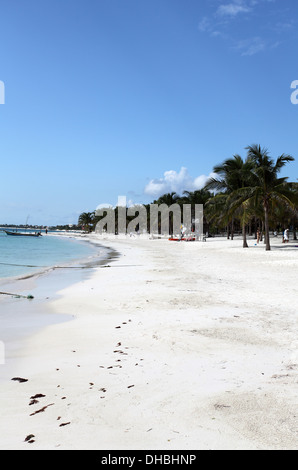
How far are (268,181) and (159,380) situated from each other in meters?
24.8

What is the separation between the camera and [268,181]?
86.3 feet

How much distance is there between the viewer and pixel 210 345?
5332mm

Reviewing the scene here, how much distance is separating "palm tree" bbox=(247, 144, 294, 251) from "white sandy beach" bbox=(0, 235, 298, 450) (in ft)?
62.5

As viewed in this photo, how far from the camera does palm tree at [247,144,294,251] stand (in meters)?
25.4

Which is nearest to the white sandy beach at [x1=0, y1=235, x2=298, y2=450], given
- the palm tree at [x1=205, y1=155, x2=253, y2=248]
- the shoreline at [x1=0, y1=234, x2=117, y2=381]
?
the shoreline at [x1=0, y1=234, x2=117, y2=381]

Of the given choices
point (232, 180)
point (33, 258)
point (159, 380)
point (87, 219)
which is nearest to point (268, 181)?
point (232, 180)

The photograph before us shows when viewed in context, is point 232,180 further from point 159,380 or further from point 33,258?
point 159,380

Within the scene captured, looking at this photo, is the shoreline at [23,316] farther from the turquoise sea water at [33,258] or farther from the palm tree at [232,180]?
the palm tree at [232,180]

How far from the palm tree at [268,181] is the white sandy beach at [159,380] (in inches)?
750

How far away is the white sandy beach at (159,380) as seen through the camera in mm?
2928

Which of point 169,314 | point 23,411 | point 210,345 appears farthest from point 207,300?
point 23,411

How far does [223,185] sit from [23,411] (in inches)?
1236

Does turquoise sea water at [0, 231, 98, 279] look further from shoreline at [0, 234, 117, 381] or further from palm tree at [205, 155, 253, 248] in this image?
palm tree at [205, 155, 253, 248]

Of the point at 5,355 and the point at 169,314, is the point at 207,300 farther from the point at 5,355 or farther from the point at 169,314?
the point at 5,355
